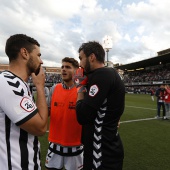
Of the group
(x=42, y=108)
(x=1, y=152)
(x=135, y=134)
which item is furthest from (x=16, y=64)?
(x=135, y=134)

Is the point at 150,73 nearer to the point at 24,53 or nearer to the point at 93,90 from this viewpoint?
the point at 93,90

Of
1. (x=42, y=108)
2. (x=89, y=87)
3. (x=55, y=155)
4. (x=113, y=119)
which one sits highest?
(x=89, y=87)

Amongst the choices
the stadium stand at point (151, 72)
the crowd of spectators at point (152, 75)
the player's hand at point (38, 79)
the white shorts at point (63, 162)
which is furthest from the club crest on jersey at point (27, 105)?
the crowd of spectators at point (152, 75)

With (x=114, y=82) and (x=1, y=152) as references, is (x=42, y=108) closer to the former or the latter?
(x=1, y=152)

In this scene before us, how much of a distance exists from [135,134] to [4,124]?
21.1ft

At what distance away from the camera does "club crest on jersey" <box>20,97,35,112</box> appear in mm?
1526

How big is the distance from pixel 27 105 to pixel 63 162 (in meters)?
1.62

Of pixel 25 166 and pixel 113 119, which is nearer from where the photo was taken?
pixel 25 166

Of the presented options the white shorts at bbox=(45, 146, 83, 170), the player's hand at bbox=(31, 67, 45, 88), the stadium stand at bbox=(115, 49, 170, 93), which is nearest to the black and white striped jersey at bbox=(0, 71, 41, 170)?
the player's hand at bbox=(31, 67, 45, 88)

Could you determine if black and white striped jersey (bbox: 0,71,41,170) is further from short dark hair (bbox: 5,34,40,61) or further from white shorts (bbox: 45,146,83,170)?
white shorts (bbox: 45,146,83,170)

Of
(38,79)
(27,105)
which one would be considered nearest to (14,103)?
(27,105)

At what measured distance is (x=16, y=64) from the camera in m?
1.73

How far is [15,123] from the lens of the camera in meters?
1.52

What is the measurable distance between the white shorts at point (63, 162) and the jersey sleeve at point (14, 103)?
1.51m
